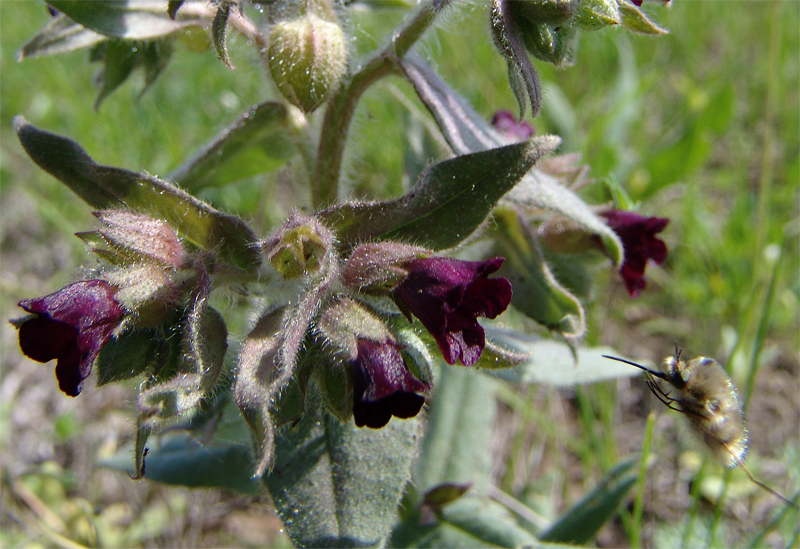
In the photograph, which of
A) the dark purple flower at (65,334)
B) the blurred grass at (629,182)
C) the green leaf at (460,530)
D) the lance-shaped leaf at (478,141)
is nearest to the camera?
the dark purple flower at (65,334)

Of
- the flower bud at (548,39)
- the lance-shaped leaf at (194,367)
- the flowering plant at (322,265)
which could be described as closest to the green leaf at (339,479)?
the flowering plant at (322,265)

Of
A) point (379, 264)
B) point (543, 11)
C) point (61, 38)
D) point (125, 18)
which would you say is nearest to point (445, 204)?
point (379, 264)

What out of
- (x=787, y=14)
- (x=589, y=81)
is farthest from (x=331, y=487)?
(x=787, y=14)

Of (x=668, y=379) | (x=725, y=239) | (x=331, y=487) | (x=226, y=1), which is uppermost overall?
(x=226, y=1)

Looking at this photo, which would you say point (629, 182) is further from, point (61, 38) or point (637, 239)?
point (61, 38)

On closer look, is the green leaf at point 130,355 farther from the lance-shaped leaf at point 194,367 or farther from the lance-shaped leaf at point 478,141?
the lance-shaped leaf at point 478,141

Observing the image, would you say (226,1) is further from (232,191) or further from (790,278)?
(790,278)

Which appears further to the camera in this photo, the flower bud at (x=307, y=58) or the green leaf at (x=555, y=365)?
the green leaf at (x=555, y=365)
